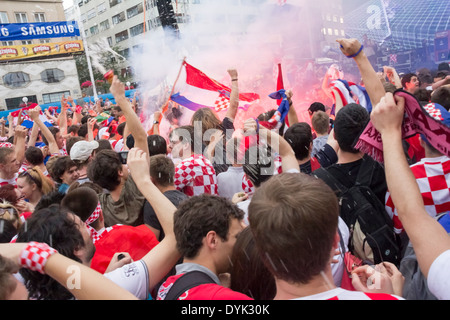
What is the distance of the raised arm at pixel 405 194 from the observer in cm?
127

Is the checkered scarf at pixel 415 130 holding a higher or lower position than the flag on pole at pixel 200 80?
lower

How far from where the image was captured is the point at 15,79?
3441 centimetres

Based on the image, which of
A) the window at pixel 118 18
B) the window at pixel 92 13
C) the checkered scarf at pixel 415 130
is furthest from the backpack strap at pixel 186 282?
the window at pixel 92 13

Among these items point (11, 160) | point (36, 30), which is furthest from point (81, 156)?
point (36, 30)

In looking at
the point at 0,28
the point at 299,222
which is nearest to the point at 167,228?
the point at 299,222

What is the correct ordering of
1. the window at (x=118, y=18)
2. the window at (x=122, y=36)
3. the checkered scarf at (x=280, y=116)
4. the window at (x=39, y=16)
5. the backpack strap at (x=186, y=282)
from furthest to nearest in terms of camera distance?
1. the window at (x=122, y=36)
2. the window at (x=39, y=16)
3. the window at (x=118, y=18)
4. the checkered scarf at (x=280, y=116)
5. the backpack strap at (x=186, y=282)

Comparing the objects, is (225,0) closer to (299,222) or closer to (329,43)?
(329,43)

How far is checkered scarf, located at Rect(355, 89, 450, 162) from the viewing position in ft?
A: 5.05

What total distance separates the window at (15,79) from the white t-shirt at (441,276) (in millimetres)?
39331

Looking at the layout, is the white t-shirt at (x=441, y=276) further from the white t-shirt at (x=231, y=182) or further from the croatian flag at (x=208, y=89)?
the croatian flag at (x=208, y=89)

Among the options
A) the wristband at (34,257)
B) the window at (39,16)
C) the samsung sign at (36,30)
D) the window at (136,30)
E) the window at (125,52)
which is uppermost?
the window at (39,16)

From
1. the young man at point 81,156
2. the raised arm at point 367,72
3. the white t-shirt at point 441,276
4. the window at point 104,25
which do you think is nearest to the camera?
the white t-shirt at point 441,276

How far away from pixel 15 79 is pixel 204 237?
129ft

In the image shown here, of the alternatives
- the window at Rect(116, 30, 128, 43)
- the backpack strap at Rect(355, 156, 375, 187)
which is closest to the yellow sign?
the window at Rect(116, 30, 128, 43)
